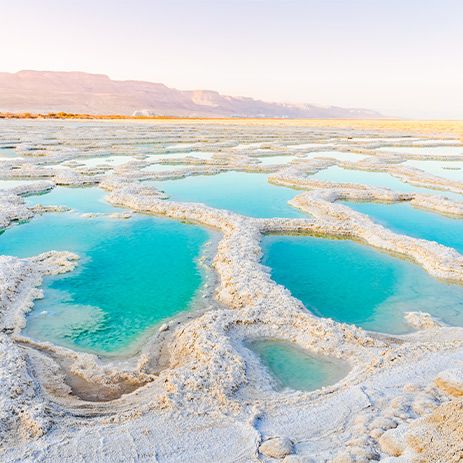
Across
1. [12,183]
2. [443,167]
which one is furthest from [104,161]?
[443,167]

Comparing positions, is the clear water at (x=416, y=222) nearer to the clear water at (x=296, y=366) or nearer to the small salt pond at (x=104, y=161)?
the clear water at (x=296, y=366)

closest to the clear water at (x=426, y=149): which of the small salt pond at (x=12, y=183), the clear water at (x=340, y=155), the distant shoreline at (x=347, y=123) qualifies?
the clear water at (x=340, y=155)

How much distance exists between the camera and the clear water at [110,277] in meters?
6.78

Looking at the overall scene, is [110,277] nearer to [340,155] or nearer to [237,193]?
[237,193]

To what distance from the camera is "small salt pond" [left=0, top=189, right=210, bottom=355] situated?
6754mm

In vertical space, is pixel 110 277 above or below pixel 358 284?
below

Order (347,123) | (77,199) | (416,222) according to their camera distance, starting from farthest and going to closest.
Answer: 1. (347,123)
2. (77,199)
3. (416,222)

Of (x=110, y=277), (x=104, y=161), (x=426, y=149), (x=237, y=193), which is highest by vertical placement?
(x=426, y=149)

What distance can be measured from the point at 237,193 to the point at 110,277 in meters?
8.59

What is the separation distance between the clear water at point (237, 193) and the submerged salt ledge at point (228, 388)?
6267mm

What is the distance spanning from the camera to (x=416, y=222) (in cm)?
1320

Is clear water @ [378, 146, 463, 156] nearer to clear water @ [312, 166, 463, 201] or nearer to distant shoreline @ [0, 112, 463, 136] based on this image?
clear water @ [312, 166, 463, 201]

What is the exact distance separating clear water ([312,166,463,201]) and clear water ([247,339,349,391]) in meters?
12.4

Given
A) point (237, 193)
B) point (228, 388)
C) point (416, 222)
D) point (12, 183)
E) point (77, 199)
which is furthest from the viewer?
point (12, 183)
